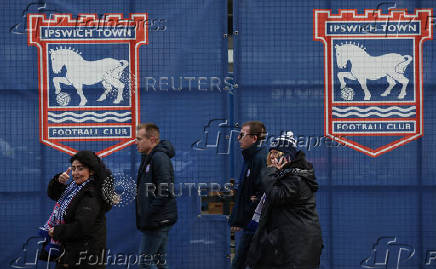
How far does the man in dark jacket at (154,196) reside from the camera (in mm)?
5090

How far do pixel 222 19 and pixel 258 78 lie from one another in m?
0.76

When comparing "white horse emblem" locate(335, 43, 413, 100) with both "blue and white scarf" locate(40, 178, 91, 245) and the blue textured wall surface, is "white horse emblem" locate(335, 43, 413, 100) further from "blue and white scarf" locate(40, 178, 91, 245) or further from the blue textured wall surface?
"blue and white scarf" locate(40, 178, 91, 245)

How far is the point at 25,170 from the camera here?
596 centimetres

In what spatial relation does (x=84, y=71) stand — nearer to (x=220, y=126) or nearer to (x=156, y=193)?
(x=220, y=126)

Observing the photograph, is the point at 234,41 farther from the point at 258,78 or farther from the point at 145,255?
the point at 145,255

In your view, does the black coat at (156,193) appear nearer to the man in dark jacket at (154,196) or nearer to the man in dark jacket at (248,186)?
the man in dark jacket at (154,196)

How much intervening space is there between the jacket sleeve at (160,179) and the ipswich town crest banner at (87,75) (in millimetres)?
914

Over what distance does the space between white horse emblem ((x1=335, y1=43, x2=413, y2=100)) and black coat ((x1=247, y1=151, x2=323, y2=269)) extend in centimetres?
198

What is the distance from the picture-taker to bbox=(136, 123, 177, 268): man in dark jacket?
5.09 m

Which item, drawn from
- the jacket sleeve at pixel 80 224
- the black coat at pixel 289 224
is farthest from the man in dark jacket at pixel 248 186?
the jacket sleeve at pixel 80 224

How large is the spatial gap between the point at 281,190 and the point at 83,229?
1.58 m

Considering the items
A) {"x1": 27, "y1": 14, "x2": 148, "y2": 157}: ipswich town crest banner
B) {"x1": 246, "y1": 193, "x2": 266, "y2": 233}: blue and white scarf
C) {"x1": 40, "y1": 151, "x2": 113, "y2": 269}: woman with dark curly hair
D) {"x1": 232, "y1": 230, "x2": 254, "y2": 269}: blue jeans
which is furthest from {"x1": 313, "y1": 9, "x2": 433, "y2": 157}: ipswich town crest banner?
{"x1": 40, "y1": 151, "x2": 113, "y2": 269}: woman with dark curly hair

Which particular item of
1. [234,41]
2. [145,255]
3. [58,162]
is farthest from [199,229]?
[234,41]

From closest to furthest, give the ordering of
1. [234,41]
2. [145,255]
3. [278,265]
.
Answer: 1. [278,265]
2. [145,255]
3. [234,41]
